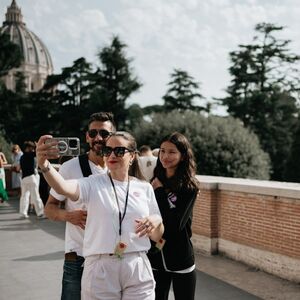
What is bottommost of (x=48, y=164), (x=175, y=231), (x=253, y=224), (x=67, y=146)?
(x=253, y=224)

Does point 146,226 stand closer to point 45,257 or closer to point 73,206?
point 73,206

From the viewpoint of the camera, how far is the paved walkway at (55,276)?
18.4ft

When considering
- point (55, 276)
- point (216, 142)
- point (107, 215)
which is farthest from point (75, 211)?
point (216, 142)

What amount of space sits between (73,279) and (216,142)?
928 inches

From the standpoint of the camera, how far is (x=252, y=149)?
88.0 feet

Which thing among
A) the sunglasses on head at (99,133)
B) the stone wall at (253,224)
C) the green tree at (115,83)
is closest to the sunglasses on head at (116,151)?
the sunglasses on head at (99,133)

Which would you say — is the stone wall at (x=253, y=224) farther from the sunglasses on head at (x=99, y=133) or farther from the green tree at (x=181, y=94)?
the green tree at (x=181, y=94)

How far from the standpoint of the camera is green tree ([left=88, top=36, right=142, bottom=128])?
43.4 metres

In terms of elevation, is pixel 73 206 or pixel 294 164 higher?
pixel 73 206

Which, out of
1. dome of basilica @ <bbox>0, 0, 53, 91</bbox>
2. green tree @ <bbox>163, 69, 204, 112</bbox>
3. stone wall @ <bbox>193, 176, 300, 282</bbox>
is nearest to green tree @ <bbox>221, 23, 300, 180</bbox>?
green tree @ <bbox>163, 69, 204, 112</bbox>

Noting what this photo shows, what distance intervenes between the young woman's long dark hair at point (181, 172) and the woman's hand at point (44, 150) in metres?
1.09

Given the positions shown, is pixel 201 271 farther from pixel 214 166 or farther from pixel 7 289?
pixel 214 166

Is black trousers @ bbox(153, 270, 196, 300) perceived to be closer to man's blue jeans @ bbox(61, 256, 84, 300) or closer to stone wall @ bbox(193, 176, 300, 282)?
man's blue jeans @ bbox(61, 256, 84, 300)

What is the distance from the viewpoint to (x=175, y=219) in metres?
3.30
